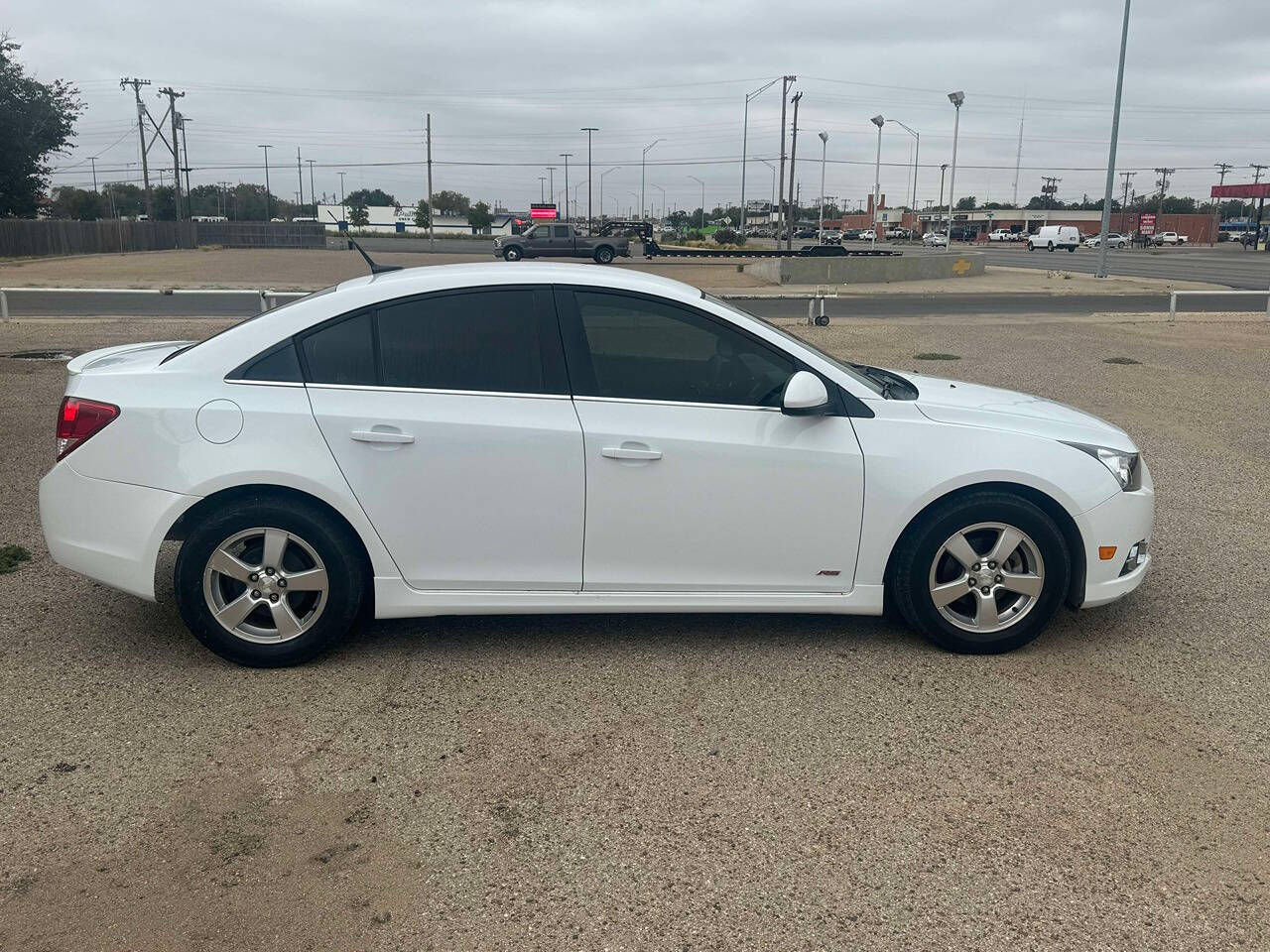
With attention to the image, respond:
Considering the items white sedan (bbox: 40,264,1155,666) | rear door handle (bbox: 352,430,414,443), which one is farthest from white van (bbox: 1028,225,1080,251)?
rear door handle (bbox: 352,430,414,443)

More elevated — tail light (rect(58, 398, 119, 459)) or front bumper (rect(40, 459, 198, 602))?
tail light (rect(58, 398, 119, 459))

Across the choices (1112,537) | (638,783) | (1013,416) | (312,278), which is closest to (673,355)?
(1013,416)

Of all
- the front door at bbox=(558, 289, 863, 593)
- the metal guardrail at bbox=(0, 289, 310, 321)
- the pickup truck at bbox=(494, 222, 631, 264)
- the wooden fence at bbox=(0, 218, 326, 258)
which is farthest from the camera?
the wooden fence at bbox=(0, 218, 326, 258)

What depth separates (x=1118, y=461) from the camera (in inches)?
182

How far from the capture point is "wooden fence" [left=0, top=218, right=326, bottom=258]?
54625 mm

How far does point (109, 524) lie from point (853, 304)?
24.5 metres

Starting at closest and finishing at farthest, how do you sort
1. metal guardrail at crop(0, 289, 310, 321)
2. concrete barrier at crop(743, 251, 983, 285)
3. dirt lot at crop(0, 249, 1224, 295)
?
metal guardrail at crop(0, 289, 310, 321) → dirt lot at crop(0, 249, 1224, 295) → concrete barrier at crop(743, 251, 983, 285)

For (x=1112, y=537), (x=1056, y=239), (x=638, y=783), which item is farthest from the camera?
(x=1056, y=239)

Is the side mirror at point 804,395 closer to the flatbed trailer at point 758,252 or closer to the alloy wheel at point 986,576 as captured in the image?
the alloy wheel at point 986,576

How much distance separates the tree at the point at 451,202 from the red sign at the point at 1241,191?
99534mm

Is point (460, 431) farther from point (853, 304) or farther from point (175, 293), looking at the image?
point (853, 304)

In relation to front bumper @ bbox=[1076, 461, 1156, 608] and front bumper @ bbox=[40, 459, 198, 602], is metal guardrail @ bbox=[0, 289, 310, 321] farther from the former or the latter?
front bumper @ bbox=[1076, 461, 1156, 608]

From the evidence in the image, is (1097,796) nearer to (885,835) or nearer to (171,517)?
(885,835)

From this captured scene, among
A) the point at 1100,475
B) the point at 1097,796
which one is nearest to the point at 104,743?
the point at 1097,796
